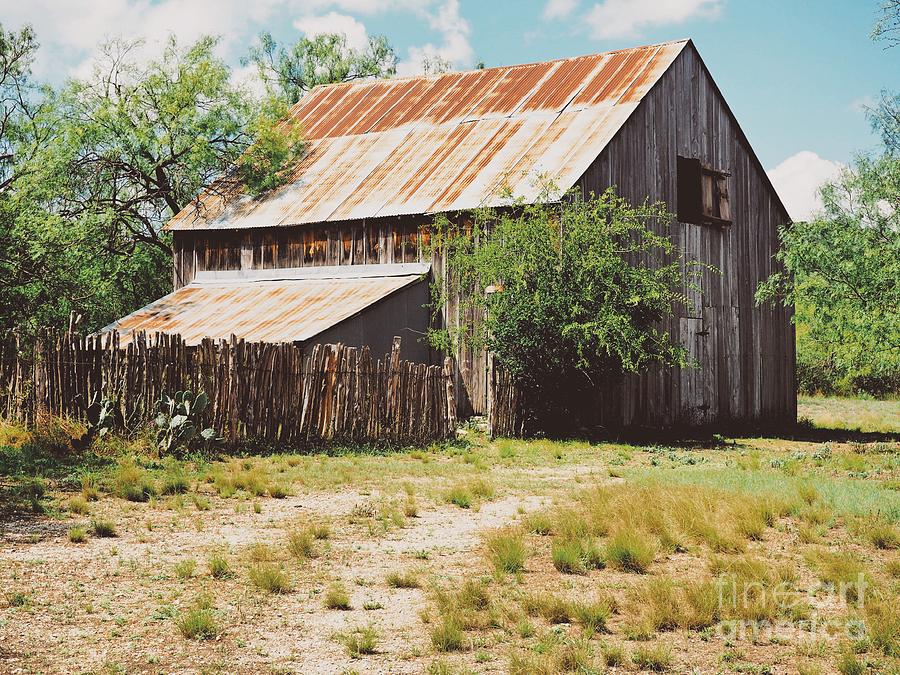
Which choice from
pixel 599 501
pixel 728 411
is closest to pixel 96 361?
pixel 599 501

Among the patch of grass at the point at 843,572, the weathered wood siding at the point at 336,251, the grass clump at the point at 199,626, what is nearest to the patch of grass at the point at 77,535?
the grass clump at the point at 199,626

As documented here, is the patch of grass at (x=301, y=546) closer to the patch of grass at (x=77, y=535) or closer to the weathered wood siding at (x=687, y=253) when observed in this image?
the patch of grass at (x=77, y=535)

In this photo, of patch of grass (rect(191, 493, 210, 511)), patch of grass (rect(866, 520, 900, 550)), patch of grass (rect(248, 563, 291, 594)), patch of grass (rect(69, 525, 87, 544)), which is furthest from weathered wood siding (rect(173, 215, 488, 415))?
patch of grass (rect(248, 563, 291, 594))

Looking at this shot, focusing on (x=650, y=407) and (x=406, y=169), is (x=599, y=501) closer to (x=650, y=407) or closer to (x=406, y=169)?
(x=650, y=407)

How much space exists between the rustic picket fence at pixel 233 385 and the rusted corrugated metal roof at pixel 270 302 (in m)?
2.57

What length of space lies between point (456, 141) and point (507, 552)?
17.8m

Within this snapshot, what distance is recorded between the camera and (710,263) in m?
24.3

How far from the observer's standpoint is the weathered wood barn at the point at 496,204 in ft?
70.6

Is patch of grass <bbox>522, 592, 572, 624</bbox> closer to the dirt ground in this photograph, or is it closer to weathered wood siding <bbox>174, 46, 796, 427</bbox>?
the dirt ground

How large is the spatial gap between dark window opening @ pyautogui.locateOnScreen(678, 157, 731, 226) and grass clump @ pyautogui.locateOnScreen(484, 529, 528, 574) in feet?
55.1

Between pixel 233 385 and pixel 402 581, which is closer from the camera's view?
pixel 402 581

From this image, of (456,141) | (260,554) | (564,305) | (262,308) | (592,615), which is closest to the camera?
(592,615)

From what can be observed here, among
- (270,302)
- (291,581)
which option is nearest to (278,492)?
(291,581)

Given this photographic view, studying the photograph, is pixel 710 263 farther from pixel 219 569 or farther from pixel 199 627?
pixel 199 627
